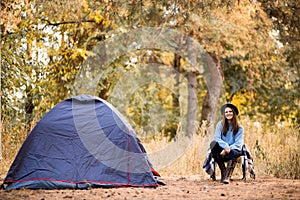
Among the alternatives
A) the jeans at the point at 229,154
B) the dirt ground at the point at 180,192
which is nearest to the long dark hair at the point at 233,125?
the jeans at the point at 229,154

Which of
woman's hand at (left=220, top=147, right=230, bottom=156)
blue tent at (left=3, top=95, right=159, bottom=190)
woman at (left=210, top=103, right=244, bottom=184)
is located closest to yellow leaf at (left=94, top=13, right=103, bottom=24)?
blue tent at (left=3, top=95, right=159, bottom=190)

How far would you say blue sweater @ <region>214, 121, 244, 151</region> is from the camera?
6875mm

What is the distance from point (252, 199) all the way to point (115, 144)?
6.65 feet

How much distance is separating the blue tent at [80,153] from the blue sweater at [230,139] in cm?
120

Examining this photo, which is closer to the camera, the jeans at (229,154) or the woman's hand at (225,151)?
the woman's hand at (225,151)

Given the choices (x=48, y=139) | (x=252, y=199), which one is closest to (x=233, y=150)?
(x=252, y=199)

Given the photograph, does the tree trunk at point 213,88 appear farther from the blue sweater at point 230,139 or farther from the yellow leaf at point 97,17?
the blue sweater at point 230,139

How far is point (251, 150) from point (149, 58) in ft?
17.3

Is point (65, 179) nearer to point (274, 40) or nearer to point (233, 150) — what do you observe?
point (233, 150)

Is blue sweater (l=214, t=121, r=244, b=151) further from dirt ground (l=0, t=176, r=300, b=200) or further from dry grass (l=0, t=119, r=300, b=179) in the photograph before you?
dry grass (l=0, t=119, r=300, b=179)

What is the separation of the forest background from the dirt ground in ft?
6.54

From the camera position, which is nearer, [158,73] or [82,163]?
[82,163]

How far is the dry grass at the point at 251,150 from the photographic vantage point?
8.16m

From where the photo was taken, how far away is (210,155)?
724 cm
